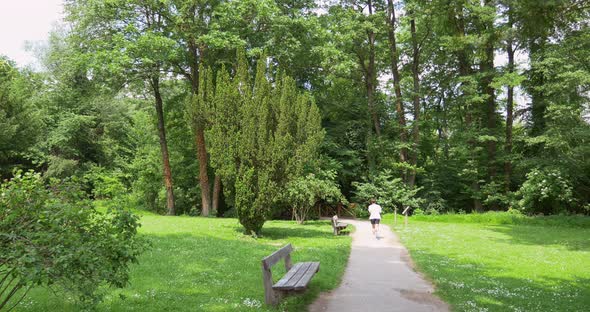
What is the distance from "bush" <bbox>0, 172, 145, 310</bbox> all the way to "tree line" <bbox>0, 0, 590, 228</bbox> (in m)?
9.86

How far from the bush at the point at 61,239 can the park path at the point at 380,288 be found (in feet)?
12.0

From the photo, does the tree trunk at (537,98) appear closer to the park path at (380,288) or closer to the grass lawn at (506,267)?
the grass lawn at (506,267)

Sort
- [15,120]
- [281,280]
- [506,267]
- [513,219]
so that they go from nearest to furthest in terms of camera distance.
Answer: [281,280] < [506,267] < [513,219] < [15,120]

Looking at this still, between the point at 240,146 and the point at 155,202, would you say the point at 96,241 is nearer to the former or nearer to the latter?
the point at 240,146

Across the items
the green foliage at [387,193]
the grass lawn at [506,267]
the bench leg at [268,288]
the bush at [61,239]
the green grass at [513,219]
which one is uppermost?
the green foliage at [387,193]

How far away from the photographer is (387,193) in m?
30.0

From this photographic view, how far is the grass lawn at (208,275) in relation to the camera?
6961 mm

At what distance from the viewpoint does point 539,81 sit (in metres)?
30.2

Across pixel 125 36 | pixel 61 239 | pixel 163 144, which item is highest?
pixel 125 36

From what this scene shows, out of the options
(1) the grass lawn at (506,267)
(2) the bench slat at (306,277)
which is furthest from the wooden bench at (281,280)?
(1) the grass lawn at (506,267)

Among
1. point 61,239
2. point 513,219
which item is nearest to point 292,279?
point 61,239

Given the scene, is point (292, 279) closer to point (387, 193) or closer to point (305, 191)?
point (305, 191)

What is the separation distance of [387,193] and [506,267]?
18625mm

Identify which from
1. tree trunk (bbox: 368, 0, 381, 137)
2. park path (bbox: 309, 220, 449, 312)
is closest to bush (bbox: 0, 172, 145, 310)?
park path (bbox: 309, 220, 449, 312)
